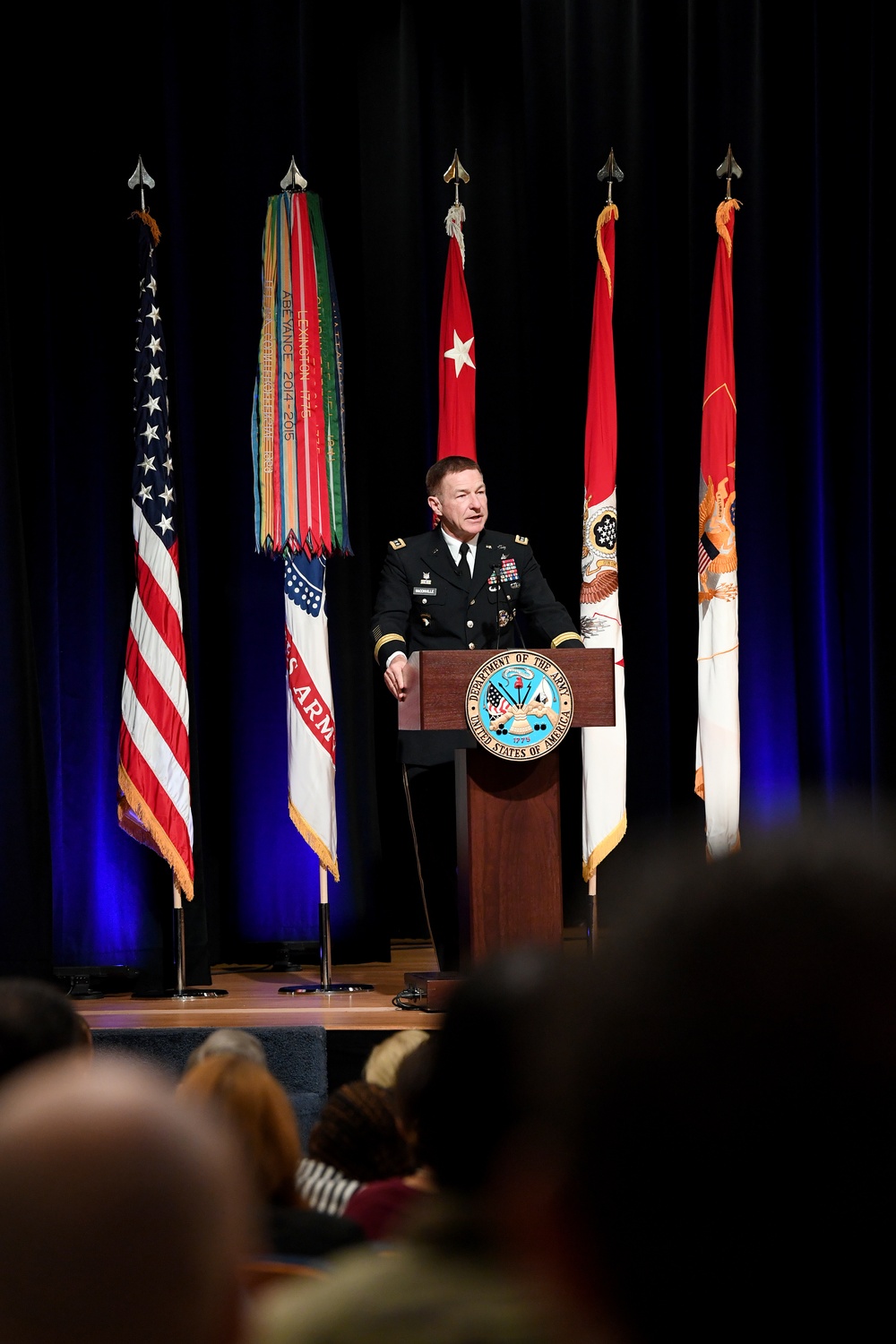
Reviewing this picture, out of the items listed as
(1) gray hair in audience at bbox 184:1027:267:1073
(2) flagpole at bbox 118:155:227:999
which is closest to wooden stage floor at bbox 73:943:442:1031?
(2) flagpole at bbox 118:155:227:999

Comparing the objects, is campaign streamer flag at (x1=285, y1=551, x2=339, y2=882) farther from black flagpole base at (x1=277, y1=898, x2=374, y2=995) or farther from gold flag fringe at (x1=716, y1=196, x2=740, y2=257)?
gold flag fringe at (x1=716, y1=196, x2=740, y2=257)

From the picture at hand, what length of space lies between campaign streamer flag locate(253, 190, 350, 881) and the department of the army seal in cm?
148

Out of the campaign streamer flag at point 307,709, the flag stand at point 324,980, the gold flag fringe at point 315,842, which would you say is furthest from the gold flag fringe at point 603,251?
the flag stand at point 324,980

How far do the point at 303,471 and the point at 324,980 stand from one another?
5.81 ft

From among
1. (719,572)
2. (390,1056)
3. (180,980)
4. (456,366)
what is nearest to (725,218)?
(456,366)

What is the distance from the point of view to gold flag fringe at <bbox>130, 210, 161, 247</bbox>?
514 cm

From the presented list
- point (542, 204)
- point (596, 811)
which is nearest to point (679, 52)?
point (542, 204)

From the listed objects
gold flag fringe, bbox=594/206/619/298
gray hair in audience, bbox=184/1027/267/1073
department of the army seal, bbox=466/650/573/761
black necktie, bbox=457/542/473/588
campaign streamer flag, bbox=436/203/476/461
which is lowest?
gray hair in audience, bbox=184/1027/267/1073

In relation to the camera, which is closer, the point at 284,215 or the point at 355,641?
the point at 284,215

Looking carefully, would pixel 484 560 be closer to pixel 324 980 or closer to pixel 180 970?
pixel 324 980

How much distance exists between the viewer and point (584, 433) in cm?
562

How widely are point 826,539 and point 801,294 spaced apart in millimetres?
1017

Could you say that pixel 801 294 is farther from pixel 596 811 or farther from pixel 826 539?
pixel 596 811

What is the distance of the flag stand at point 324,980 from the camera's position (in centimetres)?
476
